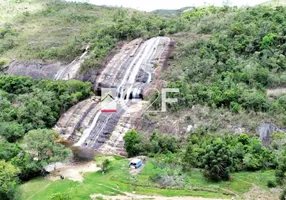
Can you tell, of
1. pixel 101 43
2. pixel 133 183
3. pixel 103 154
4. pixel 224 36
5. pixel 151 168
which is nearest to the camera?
pixel 133 183

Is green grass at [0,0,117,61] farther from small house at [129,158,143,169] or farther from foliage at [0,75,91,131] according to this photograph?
small house at [129,158,143,169]

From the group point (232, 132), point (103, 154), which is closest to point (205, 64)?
point (232, 132)

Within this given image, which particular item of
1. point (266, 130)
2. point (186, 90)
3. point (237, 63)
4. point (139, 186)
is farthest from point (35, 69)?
point (266, 130)

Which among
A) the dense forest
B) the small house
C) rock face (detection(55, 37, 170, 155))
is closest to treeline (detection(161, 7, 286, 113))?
the dense forest

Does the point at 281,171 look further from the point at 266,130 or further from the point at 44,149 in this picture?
the point at 44,149

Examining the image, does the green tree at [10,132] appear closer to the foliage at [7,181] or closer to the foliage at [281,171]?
the foliage at [7,181]

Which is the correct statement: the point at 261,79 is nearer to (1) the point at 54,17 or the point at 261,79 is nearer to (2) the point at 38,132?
(2) the point at 38,132
